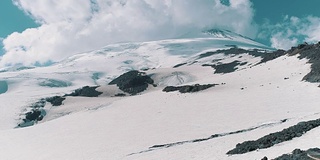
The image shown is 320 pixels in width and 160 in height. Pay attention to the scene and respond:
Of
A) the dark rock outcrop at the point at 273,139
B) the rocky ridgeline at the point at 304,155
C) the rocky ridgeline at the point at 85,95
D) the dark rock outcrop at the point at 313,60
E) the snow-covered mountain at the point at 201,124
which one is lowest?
the rocky ridgeline at the point at 304,155

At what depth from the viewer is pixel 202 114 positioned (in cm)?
4975

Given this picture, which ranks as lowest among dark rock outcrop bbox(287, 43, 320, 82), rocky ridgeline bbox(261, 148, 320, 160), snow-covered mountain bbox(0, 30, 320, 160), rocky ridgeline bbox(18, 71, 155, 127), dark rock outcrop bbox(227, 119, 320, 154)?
rocky ridgeline bbox(261, 148, 320, 160)

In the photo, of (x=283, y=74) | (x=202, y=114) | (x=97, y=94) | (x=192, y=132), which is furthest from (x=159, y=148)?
(x=97, y=94)

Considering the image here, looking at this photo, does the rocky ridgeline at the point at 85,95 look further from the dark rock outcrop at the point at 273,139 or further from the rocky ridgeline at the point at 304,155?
the rocky ridgeline at the point at 304,155

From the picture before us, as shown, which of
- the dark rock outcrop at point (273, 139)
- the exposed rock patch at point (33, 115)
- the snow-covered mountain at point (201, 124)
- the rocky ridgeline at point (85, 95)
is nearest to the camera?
the dark rock outcrop at point (273, 139)

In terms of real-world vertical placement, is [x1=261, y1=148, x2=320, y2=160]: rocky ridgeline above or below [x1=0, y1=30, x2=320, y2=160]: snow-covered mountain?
below

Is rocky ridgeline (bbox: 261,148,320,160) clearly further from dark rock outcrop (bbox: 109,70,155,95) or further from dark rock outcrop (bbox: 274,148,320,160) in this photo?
dark rock outcrop (bbox: 109,70,155,95)

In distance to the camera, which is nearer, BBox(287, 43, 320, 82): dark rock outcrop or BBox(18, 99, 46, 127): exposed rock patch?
BBox(287, 43, 320, 82): dark rock outcrop

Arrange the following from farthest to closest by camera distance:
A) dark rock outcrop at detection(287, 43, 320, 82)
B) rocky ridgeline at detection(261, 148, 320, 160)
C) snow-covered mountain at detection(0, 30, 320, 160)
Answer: dark rock outcrop at detection(287, 43, 320, 82), snow-covered mountain at detection(0, 30, 320, 160), rocky ridgeline at detection(261, 148, 320, 160)

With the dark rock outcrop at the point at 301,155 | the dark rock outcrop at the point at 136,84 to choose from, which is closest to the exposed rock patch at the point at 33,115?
the dark rock outcrop at the point at 136,84

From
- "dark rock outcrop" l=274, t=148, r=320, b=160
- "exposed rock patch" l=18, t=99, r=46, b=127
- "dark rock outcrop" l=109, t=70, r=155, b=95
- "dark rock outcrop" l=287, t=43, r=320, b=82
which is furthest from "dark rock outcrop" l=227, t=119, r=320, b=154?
"dark rock outcrop" l=109, t=70, r=155, b=95

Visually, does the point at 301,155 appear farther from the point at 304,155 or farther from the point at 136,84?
the point at 136,84

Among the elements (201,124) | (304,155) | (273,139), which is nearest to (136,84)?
(201,124)

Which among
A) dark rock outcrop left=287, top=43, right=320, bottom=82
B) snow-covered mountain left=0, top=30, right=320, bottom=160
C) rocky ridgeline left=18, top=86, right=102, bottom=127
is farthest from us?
rocky ridgeline left=18, top=86, right=102, bottom=127
